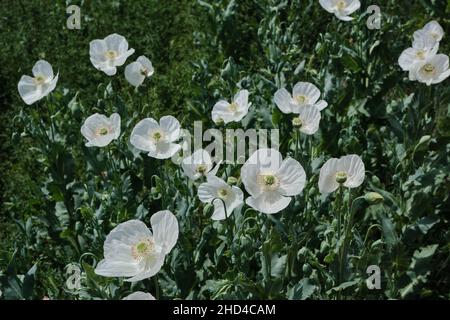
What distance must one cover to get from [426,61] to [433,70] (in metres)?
0.05

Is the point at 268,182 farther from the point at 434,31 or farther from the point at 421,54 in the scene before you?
the point at 434,31

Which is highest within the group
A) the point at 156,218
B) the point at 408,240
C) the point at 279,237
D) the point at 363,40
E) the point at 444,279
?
the point at 363,40

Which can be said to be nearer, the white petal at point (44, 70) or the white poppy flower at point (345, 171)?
the white poppy flower at point (345, 171)

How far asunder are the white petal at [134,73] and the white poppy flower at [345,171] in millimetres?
1165

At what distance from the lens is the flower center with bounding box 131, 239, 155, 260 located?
194 cm

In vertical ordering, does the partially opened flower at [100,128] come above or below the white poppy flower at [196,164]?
above

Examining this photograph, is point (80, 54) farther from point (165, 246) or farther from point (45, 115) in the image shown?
point (165, 246)

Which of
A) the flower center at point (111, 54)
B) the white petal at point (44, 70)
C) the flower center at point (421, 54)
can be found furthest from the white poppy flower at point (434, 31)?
the white petal at point (44, 70)

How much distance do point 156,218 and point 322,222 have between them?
0.83m

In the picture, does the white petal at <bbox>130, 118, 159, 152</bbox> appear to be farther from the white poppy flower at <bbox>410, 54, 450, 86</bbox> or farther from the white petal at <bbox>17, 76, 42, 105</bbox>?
the white poppy flower at <bbox>410, 54, 450, 86</bbox>

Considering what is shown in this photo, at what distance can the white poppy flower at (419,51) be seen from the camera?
2.80 m

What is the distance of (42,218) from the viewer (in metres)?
3.05

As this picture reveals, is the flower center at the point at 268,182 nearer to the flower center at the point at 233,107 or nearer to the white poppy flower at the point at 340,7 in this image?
the flower center at the point at 233,107
